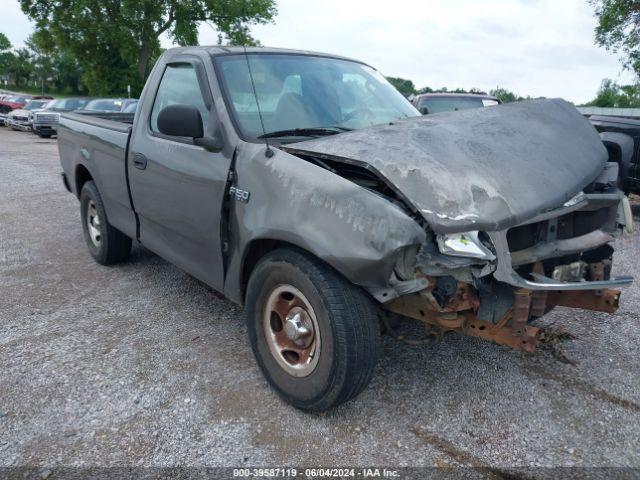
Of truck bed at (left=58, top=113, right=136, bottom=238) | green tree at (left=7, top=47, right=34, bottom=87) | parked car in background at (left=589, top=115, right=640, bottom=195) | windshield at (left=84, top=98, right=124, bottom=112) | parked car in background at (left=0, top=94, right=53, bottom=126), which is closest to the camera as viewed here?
truck bed at (left=58, top=113, right=136, bottom=238)

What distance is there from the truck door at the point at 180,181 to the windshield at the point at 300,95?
0.72 ft

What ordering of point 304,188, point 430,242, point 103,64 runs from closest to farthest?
point 430,242
point 304,188
point 103,64

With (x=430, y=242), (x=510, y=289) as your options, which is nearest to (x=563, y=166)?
(x=510, y=289)

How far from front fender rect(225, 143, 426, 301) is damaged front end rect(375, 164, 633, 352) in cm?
14

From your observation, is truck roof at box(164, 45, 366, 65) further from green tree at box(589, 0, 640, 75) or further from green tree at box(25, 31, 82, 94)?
green tree at box(25, 31, 82, 94)

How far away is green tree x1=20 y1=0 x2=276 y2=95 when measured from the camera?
32.9 metres

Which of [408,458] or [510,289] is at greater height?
[510,289]

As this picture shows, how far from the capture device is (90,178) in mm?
5410

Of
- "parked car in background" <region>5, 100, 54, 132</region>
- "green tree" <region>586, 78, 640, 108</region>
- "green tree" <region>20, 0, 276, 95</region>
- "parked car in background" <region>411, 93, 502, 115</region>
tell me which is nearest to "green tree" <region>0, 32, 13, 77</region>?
"green tree" <region>20, 0, 276, 95</region>

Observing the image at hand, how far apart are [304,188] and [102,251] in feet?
10.7

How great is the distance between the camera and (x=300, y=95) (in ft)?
11.7

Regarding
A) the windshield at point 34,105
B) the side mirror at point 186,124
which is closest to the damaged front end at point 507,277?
the side mirror at point 186,124

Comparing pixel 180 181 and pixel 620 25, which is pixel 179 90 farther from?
pixel 620 25

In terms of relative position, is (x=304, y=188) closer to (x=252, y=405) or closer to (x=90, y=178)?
(x=252, y=405)
